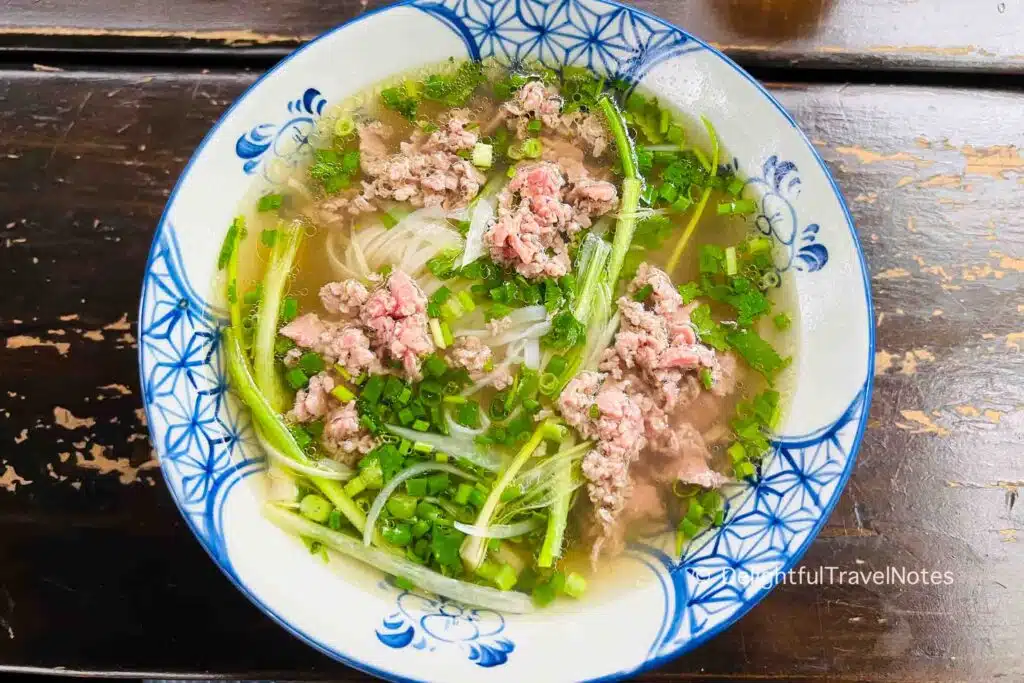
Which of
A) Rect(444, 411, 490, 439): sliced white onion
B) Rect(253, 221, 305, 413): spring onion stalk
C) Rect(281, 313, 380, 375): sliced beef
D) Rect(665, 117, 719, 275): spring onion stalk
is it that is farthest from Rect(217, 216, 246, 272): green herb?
Rect(665, 117, 719, 275): spring onion stalk

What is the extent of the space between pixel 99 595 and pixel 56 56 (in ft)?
5.10

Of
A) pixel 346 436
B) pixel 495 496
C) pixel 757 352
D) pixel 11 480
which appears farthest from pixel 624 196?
pixel 11 480

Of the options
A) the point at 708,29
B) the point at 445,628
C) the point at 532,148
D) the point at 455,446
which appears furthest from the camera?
the point at 708,29

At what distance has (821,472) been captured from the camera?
1.53 metres

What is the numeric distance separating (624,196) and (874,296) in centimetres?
77

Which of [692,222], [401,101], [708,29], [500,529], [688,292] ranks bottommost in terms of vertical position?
[500,529]

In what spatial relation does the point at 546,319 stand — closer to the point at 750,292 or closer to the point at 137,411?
the point at 750,292

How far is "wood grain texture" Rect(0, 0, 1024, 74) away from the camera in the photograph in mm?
1885

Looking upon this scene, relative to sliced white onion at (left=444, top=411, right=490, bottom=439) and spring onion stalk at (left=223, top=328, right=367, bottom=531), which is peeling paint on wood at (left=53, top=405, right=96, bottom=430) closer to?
spring onion stalk at (left=223, top=328, right=367, bottom=531)

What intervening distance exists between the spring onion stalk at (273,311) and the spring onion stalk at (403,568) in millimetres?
288

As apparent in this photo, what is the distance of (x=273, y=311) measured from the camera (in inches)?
66.1

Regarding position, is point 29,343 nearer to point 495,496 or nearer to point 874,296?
point 495,496

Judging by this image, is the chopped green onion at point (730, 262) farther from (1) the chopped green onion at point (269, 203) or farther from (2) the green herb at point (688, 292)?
(1) the chopped green onion at point (269, 203)

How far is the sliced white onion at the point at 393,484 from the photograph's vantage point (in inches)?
63.6
